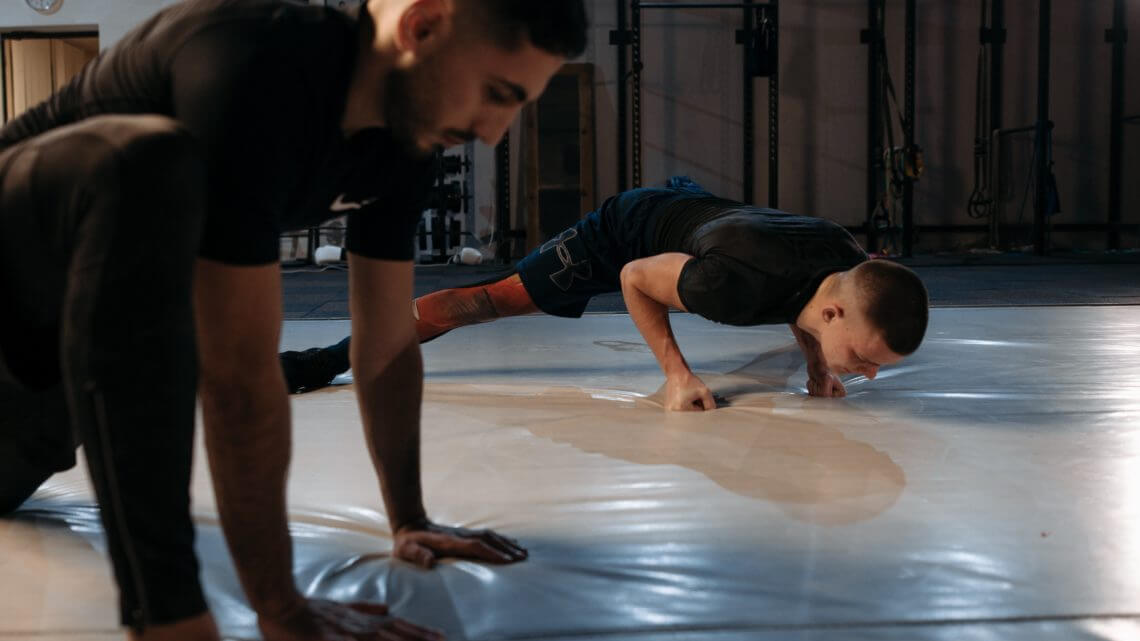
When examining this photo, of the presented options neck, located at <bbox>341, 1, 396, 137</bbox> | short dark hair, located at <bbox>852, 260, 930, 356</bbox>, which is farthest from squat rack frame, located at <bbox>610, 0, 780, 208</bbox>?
neck, located at <bbox>341, 1, 396, 137</bbox>

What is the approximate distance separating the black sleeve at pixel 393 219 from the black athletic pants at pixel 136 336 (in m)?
0.37

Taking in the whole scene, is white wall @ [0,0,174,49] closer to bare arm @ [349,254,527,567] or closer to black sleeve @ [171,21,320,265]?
bare arm @ [349,254,527,567]

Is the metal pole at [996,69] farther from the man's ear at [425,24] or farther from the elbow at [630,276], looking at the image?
the man's ear at [425,24]

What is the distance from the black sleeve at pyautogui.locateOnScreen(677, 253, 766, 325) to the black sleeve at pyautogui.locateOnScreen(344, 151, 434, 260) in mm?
943

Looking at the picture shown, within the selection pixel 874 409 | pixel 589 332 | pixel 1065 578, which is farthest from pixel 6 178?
pixel 589 332

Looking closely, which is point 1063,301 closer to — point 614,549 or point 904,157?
point 904,157

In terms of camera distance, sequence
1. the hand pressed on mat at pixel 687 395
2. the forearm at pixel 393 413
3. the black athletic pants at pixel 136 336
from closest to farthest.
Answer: the black athletic pants at pixel 136 336, the forearm at pixel 393 413, the hand pressed on mat at pixel 687 395

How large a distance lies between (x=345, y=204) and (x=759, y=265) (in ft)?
3.61

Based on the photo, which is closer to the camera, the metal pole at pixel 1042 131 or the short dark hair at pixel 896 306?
the short dark hair at pixel 896 306

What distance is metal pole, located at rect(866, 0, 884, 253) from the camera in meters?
7.13

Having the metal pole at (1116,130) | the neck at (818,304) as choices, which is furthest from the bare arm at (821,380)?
the metal pole at (1116,130)

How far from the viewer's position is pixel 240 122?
812mm

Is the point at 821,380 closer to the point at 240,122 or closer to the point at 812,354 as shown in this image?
the point at 812,354

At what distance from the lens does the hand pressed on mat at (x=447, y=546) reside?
1172mm
